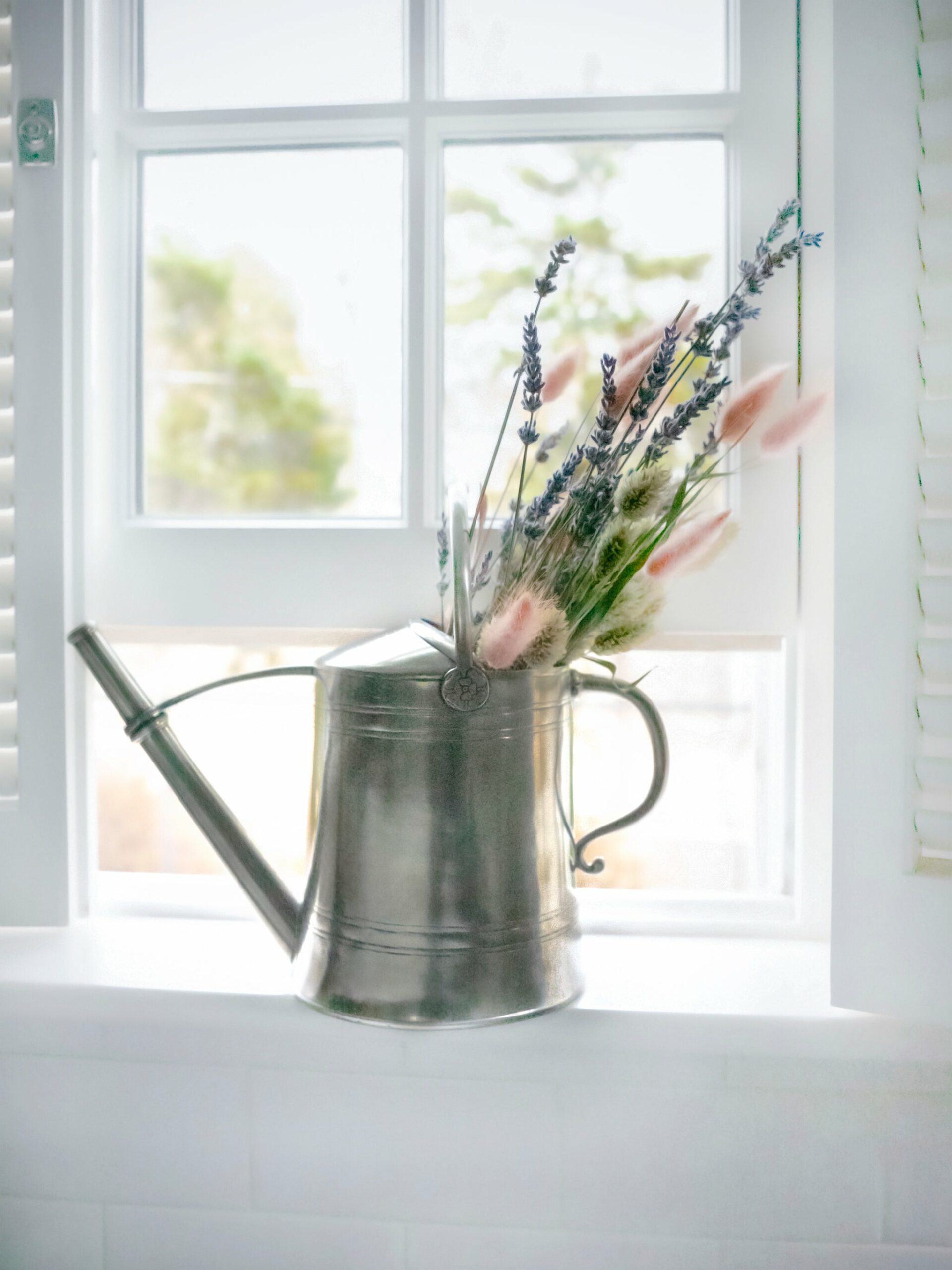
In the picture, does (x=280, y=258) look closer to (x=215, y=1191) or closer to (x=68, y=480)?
(x=68, y=480)

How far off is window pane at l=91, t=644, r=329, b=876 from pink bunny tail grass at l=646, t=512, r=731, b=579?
392 mm

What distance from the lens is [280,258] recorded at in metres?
0.90

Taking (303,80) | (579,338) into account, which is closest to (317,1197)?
(579,338)

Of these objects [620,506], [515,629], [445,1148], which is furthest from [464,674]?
[445,1148]

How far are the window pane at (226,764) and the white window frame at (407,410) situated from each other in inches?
3.0

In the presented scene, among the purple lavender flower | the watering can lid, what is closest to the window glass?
the watering can lid

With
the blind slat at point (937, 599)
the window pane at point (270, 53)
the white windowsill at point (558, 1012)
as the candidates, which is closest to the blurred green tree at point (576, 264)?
the window pane at point (270, 53)

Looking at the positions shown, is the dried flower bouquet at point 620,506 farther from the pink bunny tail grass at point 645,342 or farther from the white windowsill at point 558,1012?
the white windowsill at point 558,1012

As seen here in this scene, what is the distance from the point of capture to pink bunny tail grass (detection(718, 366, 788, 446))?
649mm

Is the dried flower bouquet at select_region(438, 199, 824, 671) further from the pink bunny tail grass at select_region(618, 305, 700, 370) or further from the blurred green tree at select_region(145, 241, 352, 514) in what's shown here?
the blurred green tree at select_region(145, 241, 352, 514)

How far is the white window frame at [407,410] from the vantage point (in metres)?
0.84

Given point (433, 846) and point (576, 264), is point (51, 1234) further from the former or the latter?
point (576, 264)

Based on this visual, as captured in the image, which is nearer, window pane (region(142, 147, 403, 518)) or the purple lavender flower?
the purple lavender flower

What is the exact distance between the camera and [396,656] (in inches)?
25.7
